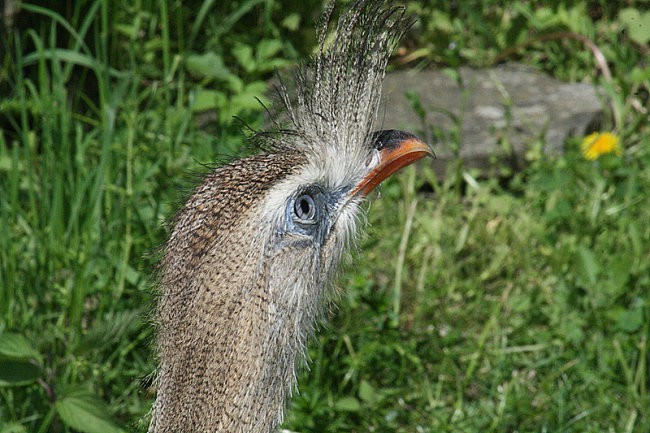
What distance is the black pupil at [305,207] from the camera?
1.68m

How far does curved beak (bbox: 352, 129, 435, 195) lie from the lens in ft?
5.93

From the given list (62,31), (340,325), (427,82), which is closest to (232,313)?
(340,325)

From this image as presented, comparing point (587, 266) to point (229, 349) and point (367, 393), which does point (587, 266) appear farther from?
point (229, 349)

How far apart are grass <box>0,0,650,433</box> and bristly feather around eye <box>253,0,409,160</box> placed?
407 millimetres

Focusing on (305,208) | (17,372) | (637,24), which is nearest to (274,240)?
(305,208)

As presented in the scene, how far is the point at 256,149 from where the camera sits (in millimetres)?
1888

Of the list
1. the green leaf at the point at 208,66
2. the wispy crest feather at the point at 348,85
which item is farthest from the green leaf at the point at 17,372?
the green leaf at the point at 208,66

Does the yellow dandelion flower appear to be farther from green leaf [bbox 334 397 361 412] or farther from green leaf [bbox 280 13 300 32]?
green leaf [bbox 334 397 361 412]

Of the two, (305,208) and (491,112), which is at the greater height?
(305,208)

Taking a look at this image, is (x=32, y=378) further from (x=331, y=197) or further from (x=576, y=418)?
(x=576, y=418)

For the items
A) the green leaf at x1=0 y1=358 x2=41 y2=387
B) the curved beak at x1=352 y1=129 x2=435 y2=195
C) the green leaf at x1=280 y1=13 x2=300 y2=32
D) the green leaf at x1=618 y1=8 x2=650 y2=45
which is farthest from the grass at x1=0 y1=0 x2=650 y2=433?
the green leaf at x1=618 y1=8 x2=650 y2=45

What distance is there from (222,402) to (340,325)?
1094mm

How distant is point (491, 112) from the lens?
3.85 m

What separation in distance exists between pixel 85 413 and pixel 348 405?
2.28 feet
